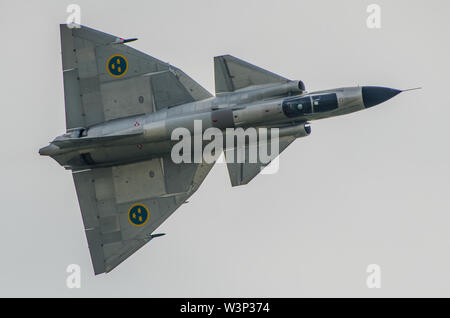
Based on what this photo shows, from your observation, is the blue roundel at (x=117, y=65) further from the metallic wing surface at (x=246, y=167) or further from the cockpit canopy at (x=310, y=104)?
the cockpit canopy at (x=310, y=104)

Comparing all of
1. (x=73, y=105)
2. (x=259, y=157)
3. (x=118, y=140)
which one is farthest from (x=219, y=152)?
(x=73, y=105)

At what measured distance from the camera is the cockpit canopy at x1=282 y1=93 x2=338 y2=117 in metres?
28.0

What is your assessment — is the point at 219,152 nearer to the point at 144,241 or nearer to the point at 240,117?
the point at 240,117

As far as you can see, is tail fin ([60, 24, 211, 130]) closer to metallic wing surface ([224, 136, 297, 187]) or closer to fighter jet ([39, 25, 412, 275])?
fighter jet ([39, 25, 412, 275])

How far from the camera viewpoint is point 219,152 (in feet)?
98.1

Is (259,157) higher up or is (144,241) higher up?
(259,157)

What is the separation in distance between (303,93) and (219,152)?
3.51 m

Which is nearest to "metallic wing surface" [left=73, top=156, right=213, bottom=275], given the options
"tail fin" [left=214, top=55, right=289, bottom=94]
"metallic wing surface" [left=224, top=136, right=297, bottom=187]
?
"metallic wing surface" [left=224, top=136, right=297, bottom=187]

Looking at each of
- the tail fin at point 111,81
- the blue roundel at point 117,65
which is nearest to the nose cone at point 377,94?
the tail fin at point 111,81

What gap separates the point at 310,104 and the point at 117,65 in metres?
7.13

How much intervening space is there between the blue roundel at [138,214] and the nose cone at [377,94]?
28.1 feet

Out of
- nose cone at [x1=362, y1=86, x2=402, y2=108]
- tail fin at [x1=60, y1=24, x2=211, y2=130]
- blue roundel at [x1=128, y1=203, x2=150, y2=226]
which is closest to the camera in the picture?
nose cone at [x1=362, y1=86, x2=402, y2=108]

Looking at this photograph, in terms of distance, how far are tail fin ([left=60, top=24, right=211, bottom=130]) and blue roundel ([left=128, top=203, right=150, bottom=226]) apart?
10.6 ft

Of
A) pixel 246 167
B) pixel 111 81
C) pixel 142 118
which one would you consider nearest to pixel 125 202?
pixel 142 118
